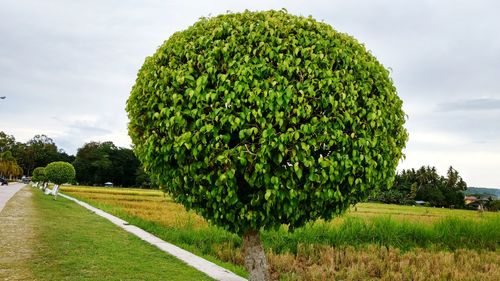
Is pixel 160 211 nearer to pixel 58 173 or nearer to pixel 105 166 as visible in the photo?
pixel 58 173

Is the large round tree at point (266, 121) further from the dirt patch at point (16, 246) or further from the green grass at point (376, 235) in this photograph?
the green grass at point (376, 235)

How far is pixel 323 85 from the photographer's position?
217 inches

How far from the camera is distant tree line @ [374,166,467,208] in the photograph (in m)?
93.8

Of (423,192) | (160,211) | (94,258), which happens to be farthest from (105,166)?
(94,258)

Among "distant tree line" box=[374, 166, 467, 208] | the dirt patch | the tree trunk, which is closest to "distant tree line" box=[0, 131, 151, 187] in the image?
"distant tree line" box=[374, 166, 467, 208]

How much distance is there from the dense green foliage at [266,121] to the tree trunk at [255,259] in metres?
0.64

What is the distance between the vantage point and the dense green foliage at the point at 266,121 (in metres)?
5.28

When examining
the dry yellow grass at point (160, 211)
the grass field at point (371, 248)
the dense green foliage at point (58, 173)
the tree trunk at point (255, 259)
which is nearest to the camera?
the tree trunk at point (255, 259)

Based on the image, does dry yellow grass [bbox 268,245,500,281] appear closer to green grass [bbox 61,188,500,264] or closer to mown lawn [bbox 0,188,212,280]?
green grass [bbox 61,188,500,264]

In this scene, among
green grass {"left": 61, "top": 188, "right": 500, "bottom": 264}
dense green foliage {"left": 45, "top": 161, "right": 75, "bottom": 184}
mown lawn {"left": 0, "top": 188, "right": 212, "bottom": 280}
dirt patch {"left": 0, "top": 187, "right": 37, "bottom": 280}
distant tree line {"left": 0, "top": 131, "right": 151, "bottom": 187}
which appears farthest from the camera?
distant tree line {"left": 0, "top": 131, "right": 151, "bottom": 187}

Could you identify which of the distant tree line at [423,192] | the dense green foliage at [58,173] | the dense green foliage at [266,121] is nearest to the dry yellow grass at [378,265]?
the dense green foliage at [266,121]

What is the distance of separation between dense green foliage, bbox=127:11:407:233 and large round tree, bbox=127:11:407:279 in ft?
0.05

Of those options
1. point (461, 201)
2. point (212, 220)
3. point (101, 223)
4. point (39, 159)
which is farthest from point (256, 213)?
point (39, 159)

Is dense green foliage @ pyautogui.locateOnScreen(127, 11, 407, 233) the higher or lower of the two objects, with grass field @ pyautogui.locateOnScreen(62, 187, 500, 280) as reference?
higher
